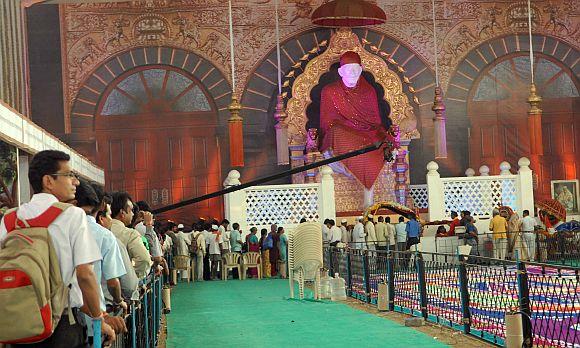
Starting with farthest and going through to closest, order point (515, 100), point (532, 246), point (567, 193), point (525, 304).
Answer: point (515, 100) → point (567, 193) → point (532, 246) → point (525, 304)

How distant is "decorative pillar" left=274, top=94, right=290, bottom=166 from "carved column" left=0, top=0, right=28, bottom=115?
5029 millimetres

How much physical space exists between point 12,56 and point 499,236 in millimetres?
9456

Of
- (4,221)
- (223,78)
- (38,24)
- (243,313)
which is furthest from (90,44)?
(4,221)

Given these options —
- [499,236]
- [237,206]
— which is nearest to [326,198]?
[237,206]

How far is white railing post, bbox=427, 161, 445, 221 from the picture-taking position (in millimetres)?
21531

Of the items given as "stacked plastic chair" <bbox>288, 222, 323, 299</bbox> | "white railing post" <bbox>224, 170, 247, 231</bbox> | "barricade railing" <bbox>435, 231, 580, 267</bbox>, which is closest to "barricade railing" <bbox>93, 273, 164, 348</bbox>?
"stacked plastic chair" <bbox>288, 222, 323, 299</bbox>

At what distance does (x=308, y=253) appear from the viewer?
44.6ft

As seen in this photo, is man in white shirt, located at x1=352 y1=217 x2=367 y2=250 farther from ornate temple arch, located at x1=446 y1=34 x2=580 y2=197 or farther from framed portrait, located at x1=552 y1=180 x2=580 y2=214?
framed portrait, located at x1=552 y1=180 x2=580 y2=214

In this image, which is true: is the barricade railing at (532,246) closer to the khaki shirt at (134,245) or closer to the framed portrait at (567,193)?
the framed portrait at (567,193)

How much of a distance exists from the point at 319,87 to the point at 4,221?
19.2 metres

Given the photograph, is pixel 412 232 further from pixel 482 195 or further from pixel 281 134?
pixel 281 134

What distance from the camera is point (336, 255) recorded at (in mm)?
15742

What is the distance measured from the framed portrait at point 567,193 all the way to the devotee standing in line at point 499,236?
460 cm

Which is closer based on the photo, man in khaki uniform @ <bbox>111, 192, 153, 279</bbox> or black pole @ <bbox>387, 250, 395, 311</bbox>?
man in khaki uniform @ <bbox>111, 192, 153, 279</bbox>
